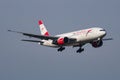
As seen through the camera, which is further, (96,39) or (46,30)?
(46,30)

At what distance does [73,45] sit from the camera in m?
110

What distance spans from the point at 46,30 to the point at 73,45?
2241 cm

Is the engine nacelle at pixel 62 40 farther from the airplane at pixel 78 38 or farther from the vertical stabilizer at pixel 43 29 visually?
the vertical stabilizer at pixel 43 29

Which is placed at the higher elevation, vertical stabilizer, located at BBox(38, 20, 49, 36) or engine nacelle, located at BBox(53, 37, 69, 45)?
vertical stabilizer, located at BBox(38, 20, 49, 36)

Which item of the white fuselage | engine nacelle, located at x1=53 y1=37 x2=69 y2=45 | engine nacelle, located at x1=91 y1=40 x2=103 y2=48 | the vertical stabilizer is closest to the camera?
the white fuselage

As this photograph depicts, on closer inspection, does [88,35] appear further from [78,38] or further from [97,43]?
[97,43]

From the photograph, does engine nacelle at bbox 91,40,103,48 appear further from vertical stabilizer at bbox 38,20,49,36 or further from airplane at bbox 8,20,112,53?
vertical stabilizer at bbox 38,20,49,36

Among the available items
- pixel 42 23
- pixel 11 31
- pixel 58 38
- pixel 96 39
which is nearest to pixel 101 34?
pixel 96 39

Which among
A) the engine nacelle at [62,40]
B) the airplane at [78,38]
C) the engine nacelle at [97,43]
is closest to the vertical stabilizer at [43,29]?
the airplane at [78,38]

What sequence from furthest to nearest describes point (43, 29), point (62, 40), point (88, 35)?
point (43, 29)
point (62, 40)
point (88, 35)

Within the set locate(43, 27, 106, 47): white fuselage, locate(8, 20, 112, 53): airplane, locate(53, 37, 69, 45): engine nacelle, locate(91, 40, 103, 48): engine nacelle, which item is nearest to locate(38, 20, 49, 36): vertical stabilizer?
locate(8, 20, 112, 53): airplane

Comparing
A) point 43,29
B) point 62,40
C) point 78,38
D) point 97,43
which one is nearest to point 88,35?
point 78,38

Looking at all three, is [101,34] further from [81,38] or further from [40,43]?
[40,43]

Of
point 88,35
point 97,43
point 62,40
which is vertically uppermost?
point 88,35
